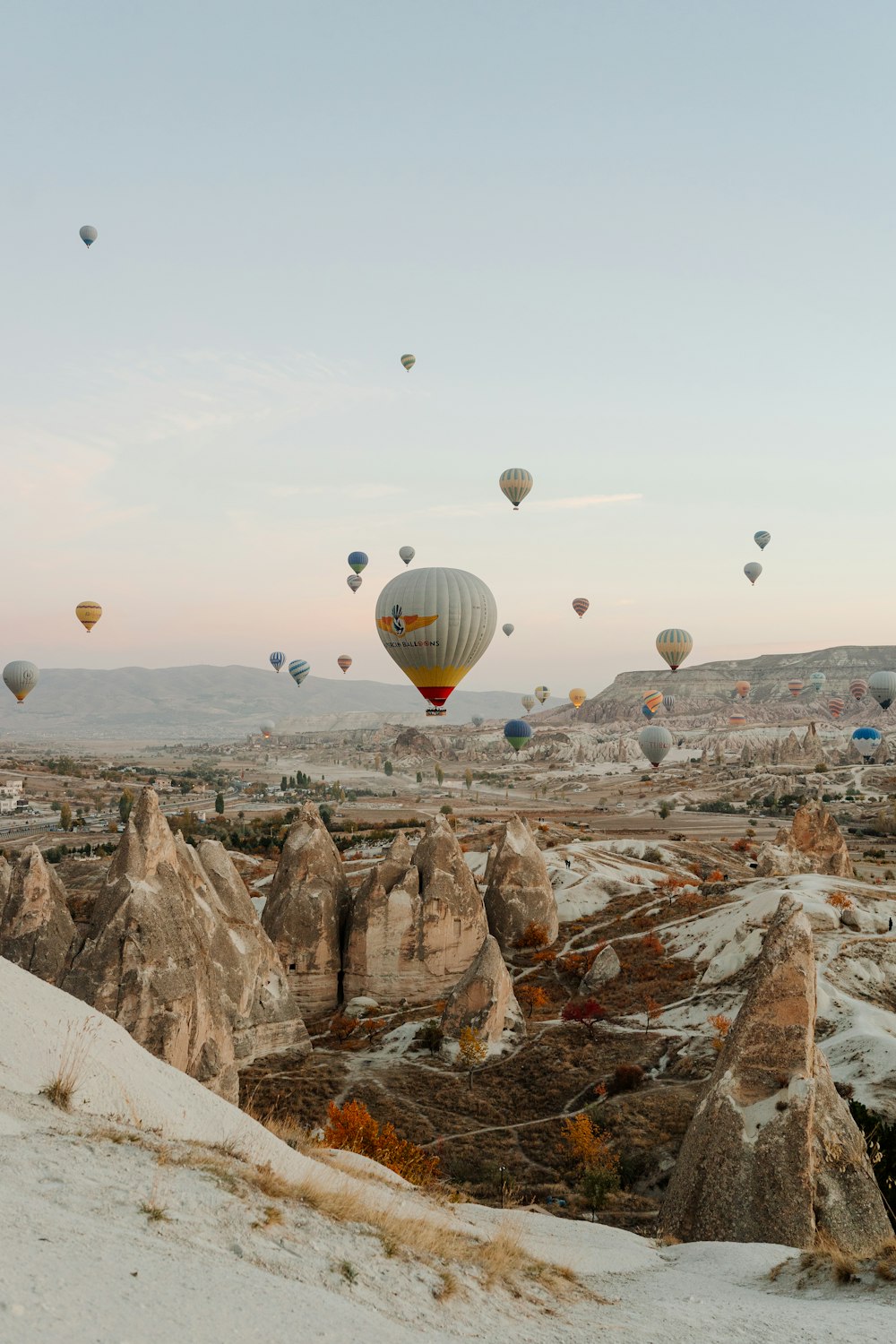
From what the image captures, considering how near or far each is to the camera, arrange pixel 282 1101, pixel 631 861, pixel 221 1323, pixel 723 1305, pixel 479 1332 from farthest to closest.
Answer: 1. pixel 631 861
2. pixel 282 1101
3. pixel 723 1305
4. pixel 479 1332
5. pixel 221 1323

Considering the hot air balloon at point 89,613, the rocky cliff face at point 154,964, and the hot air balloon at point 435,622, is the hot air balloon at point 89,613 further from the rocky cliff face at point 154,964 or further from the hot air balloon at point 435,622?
the rocky cliff face at point 154,964

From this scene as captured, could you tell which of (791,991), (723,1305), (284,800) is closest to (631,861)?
(791,991)

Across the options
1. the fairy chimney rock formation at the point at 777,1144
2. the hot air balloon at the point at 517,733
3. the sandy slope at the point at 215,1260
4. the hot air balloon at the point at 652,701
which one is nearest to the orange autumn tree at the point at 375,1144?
the fairy chimney rock formation at the point at 777,1144

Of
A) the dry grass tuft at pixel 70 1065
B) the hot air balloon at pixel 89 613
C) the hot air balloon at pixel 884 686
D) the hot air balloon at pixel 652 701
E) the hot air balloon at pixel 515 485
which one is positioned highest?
the hot air balloon at pixel 515 485

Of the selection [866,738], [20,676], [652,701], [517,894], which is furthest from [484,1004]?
[866,738]

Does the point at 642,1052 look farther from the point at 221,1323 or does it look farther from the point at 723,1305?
the point at 221,1323
